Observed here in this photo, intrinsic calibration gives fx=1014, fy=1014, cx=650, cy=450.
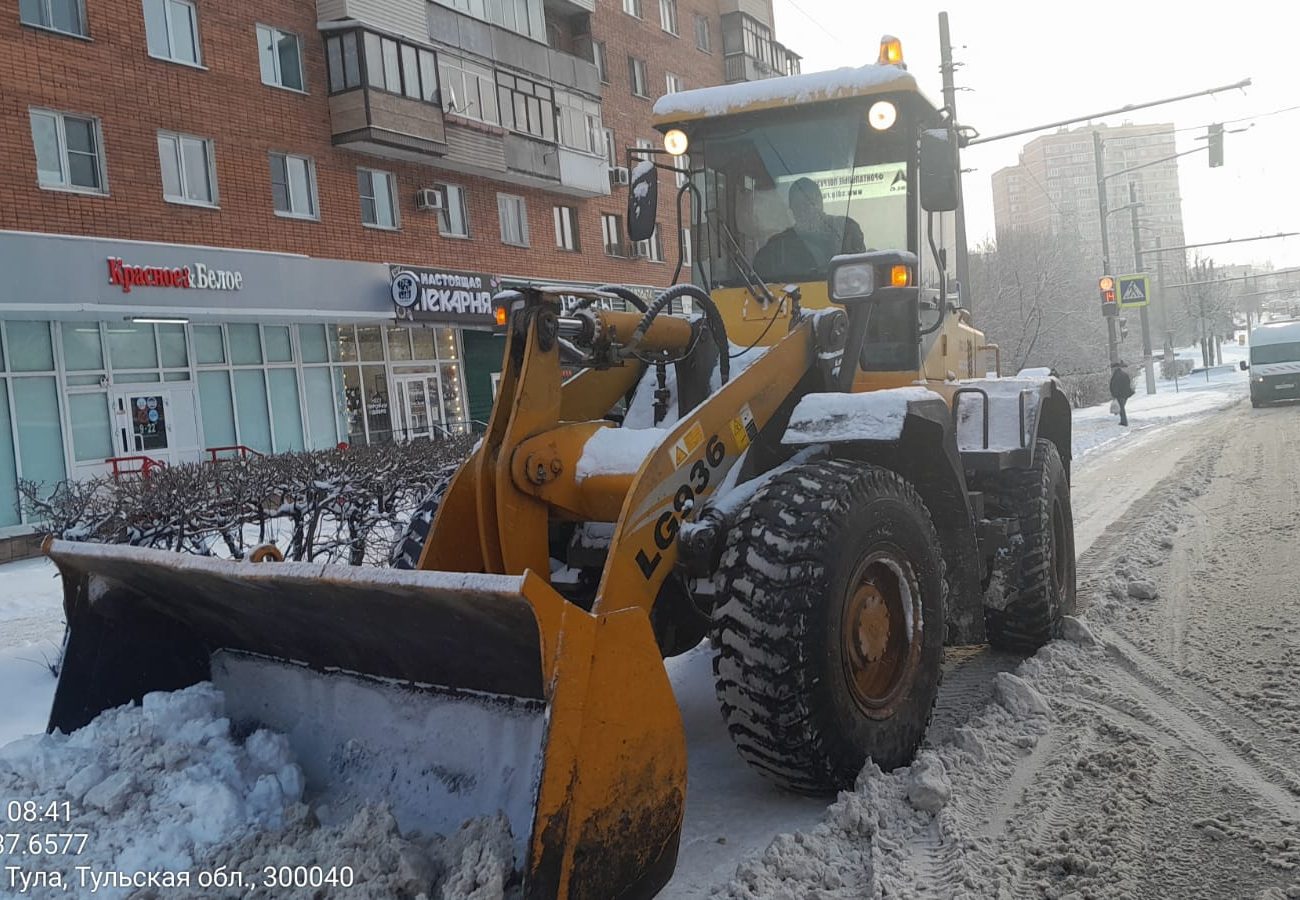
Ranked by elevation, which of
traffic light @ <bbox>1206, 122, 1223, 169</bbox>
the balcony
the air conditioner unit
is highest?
the balcony

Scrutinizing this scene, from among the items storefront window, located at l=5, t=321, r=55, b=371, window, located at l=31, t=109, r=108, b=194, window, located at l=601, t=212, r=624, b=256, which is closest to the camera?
storefront window, located at l=5, t=321, r=55, b=371

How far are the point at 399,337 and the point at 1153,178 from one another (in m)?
66.7

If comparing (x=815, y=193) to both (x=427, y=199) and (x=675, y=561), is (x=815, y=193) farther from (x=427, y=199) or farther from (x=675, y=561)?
(x=427, y=199)

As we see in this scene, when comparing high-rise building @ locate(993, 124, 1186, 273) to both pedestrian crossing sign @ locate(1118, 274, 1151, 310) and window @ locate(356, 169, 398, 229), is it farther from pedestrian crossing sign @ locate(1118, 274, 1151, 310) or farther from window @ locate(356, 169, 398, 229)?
window @ locate(356, 169, 398, 229)

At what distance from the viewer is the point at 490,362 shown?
26.0 metres

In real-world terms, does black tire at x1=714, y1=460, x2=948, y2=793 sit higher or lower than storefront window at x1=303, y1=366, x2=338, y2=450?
lower

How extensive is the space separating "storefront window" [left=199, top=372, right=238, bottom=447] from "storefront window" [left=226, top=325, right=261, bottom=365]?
0.47 meters

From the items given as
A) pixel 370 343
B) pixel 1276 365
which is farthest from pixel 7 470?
pixel 1276 365

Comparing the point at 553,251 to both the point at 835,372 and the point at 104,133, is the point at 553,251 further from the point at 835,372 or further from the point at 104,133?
the point at 835,372

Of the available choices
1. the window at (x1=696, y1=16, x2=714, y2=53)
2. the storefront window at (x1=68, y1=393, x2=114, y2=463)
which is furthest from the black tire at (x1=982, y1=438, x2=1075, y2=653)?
the window at (x1=696, y1=16, x2=714, y2=53)

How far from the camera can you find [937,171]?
4711 millimetres

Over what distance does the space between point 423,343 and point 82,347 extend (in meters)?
8.17

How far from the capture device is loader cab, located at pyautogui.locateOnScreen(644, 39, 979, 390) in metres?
4.97

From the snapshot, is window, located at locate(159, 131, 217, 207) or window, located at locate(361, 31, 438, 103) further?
window, located at locate(361, 31, 438, 103)
